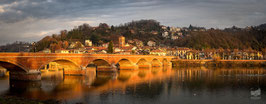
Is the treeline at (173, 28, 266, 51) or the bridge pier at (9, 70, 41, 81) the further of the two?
the treeline at (173, 28, 266, 51)

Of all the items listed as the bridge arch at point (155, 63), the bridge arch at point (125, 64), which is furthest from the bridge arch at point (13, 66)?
the bridge arch at point (155, 63)

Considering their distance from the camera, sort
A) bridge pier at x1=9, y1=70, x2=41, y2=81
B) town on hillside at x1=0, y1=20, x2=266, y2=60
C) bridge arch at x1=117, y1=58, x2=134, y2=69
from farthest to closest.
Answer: town on hillside at x1=0, y1=20, x2=266, y2=60
bridge arch at x1=117, y1=58, x2=134, y2=69
bridge pier at x1=9, y1=70, x2=41, y2=81

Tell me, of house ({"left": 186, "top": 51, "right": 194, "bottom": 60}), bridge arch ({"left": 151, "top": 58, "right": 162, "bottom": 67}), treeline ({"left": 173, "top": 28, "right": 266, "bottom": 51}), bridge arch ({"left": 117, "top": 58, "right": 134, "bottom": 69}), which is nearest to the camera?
bridge arch ({"left": 117, "top": 58, "right": 134, "bottom": 69})

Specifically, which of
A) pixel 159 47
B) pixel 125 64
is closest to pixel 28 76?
pixel 125 64

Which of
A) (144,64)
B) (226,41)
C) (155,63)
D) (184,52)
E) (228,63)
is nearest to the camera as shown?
(144,64)

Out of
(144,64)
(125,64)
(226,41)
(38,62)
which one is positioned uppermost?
(226,41)

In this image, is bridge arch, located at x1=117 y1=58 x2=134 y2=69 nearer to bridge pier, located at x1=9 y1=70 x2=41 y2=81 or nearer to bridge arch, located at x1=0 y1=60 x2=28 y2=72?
bridge pier, located at x1=9 y1=70 x2=41 y2=81

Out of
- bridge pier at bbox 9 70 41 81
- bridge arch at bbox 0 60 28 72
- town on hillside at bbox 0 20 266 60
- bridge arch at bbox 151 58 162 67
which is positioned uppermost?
town on hillside at bbox 0 20 266 60

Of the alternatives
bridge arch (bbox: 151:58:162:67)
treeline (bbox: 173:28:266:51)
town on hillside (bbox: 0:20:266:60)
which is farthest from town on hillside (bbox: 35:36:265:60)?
treeline (bbox: 173:28:266:51)

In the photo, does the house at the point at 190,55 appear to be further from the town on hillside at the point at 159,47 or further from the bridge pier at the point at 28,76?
the bridge pier at the point at 28,76

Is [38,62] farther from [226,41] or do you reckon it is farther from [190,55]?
[226,41]

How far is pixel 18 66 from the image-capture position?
2845 centimetres

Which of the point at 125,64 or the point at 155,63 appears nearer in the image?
the point at 125,64

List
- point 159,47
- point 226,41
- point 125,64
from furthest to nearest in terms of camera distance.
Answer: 1. point 159,47
2. point 226,41
3. point 125,64
